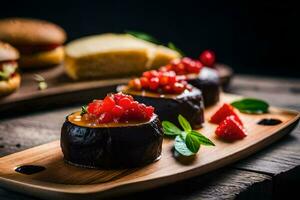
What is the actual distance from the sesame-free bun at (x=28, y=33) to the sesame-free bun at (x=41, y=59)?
0.12m

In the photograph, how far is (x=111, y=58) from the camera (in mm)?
5391

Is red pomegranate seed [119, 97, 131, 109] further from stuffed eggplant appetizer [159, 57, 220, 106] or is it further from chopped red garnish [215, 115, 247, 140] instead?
stuffed eggplant appetizer [159, 57, 220, 106]

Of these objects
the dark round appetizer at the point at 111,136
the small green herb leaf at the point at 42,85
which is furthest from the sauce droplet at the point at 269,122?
the small green herb leaf at the point at 42,85

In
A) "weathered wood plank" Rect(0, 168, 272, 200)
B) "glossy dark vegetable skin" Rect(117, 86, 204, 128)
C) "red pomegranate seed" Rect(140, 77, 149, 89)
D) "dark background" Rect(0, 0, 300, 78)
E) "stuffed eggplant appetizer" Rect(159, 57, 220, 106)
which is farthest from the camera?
"dark background" Rect(0, 0, 300, 78)

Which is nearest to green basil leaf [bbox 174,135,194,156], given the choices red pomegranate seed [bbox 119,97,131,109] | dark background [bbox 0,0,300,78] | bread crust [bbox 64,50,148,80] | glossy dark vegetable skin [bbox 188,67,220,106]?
red pomegranate seed [bbox 119,97,131,109]

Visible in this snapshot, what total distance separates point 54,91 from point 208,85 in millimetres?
1197

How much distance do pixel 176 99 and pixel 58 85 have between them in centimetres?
151

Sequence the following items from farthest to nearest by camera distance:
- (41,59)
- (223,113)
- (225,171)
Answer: (41,59) < (223,113) < (225,171)

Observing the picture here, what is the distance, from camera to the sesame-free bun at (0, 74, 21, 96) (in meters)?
4.43

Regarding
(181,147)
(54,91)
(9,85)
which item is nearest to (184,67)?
(54,91)

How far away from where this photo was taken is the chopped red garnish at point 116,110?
10.1 feet

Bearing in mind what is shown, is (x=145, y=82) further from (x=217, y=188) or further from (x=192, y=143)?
(x=217, y=188)

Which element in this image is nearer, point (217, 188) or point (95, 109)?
point (217, 188)

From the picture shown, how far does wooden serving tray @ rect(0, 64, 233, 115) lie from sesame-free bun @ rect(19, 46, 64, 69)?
2.4 inches
